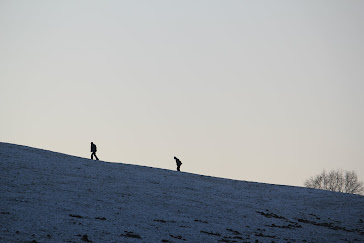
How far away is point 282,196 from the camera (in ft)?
123

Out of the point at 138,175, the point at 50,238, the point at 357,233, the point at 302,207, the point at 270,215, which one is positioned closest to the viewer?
the point at 50,238

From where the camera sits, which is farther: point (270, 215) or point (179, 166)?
point (179, 166)

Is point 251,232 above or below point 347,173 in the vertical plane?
below

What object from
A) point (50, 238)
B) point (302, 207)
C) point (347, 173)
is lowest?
point (50, 238)

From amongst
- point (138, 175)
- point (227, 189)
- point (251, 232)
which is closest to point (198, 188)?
point (227, 189)

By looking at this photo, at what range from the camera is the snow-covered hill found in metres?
21.2

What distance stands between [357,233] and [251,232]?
7.54 m

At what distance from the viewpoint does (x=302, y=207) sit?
34219mm

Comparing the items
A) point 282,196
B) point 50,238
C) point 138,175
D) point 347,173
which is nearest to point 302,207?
point 282,196

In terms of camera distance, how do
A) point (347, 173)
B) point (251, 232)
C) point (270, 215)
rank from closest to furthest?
point (251, 232) → point (270, 215) → point (347, 173)

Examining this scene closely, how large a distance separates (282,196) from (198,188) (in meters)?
7.40

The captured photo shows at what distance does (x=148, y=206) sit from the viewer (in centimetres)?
2769

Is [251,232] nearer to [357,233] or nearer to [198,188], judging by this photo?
[357,233]

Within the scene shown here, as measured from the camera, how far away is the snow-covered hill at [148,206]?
833 inches
